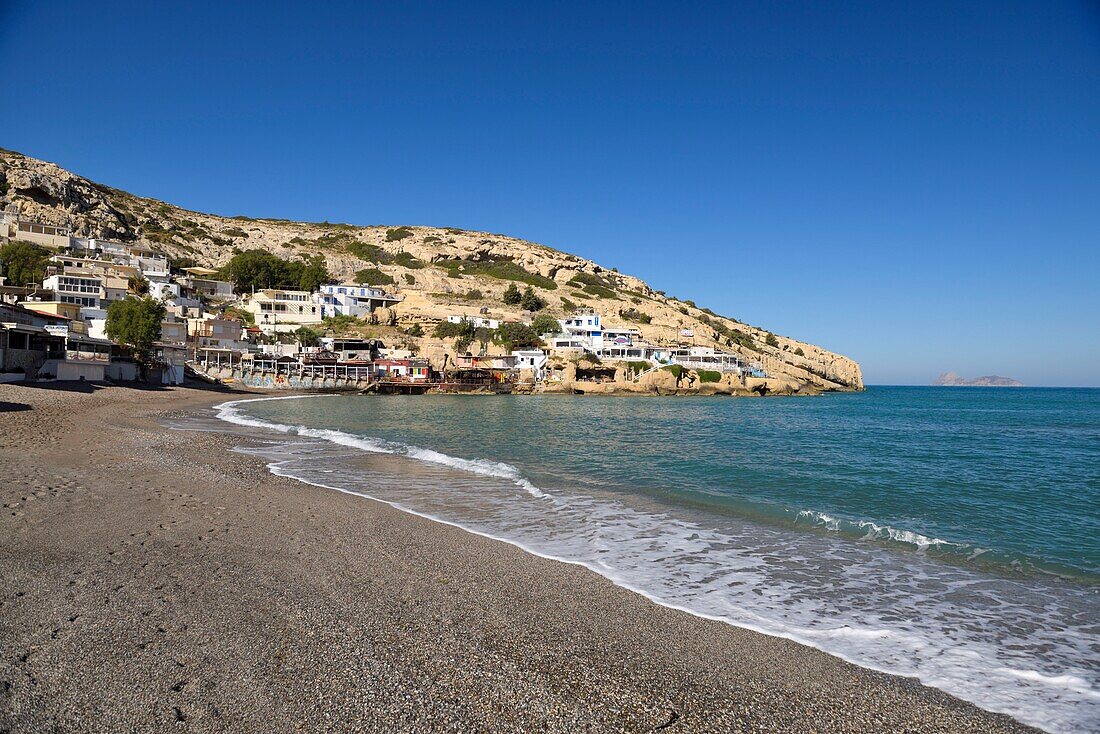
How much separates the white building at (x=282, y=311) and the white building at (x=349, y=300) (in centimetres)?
167

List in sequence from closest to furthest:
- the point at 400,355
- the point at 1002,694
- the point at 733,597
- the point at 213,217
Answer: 1. the point at 1002,694
2. the point at 733,597
3. the point at 400,355
4. the point at 213,217

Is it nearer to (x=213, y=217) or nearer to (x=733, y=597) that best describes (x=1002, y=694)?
(x=733, y=597)

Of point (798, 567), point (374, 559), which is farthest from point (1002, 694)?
point (374, 559)

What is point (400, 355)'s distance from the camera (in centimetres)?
8238

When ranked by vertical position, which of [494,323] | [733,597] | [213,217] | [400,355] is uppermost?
[213,217]

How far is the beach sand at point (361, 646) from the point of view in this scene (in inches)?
177

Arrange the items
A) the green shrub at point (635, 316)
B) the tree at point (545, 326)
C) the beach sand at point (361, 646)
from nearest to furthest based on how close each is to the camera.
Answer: the beach sand at point (361, 646) < the tree at point (545, 326) < the green shrub at point (635, 316)

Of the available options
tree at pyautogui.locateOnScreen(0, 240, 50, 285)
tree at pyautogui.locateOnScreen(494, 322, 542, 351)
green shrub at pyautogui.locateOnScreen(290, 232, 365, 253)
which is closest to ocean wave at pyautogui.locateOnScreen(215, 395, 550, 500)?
tree at pyautogui.locateOnScreen(0, 240, 50, 285)

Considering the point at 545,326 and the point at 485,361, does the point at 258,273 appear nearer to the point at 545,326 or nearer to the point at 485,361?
the point at 485,361

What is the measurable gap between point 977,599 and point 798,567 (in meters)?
2.34

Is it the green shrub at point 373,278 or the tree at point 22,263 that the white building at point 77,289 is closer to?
the tree at point 22,263

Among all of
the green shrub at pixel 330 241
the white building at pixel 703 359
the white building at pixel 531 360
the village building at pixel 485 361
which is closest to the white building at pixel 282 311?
the village building at pixel 485 361

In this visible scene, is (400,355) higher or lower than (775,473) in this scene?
higher

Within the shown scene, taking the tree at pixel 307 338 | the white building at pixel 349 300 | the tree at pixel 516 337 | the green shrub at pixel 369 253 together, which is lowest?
the tree at pixel 307 338
